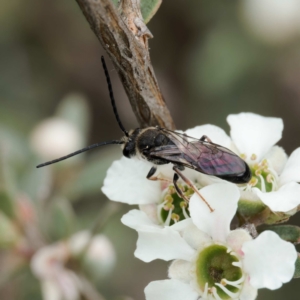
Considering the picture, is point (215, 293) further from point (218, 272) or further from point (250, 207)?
point (250, 207)

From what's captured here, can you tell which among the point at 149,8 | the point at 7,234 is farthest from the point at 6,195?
the point at 149,8

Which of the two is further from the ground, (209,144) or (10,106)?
(209,144)

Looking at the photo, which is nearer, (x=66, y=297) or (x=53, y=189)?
(x=66, y=297)

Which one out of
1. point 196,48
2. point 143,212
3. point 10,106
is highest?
point 143,212

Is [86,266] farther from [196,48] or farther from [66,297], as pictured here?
[196,48]

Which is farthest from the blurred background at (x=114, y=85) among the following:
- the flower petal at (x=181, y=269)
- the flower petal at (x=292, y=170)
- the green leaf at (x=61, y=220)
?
the flower petal at (x=292, y=170)

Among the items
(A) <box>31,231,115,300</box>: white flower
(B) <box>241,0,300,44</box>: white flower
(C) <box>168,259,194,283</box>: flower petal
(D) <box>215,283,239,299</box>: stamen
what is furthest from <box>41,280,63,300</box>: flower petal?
(B) <box>241,0,300,44</box>: white flower

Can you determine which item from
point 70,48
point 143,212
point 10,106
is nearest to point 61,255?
point 143,212
